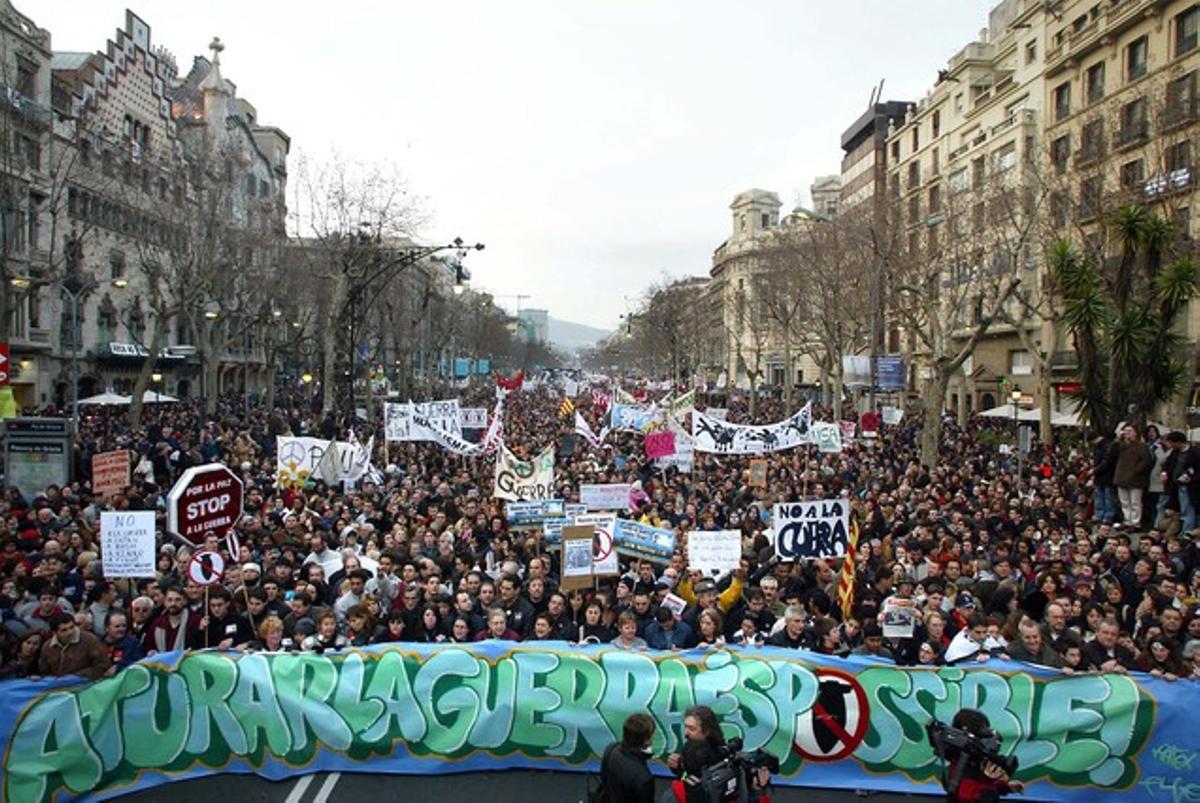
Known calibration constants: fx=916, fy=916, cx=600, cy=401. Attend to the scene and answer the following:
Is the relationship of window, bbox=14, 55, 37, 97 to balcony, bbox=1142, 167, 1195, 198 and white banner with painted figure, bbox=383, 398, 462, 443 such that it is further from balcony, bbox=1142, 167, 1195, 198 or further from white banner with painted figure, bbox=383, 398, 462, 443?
balcony, bbox=1142, 167, 1195, 198

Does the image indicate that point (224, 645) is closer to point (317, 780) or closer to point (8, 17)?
point (317, 780)

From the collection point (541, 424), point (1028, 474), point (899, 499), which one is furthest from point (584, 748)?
point (541, 424)

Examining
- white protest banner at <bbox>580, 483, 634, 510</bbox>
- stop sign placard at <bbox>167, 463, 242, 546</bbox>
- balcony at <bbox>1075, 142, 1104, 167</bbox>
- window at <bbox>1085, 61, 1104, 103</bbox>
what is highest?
window at <bbox>1085, 61, 1104, 103</bbox>

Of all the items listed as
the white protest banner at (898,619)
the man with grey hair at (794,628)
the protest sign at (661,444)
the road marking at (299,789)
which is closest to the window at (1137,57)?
the protest sign at (661,444)

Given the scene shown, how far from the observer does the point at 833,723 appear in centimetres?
684

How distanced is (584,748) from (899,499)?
11.1 m

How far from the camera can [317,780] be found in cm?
689

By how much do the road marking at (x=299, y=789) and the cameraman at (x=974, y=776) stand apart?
14.6ft

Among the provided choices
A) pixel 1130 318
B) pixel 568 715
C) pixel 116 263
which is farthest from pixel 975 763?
pixel 116 263

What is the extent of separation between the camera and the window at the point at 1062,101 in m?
37.3

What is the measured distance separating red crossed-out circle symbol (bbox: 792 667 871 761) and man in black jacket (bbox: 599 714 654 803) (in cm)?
195

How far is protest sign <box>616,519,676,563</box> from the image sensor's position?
424 inches

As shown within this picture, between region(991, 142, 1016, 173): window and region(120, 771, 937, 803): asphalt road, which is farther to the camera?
region(991, 142, 1016, 173): window

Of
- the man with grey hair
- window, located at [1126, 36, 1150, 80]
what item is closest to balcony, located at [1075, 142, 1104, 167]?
window, located at [1126, 36, 1150, 80]
